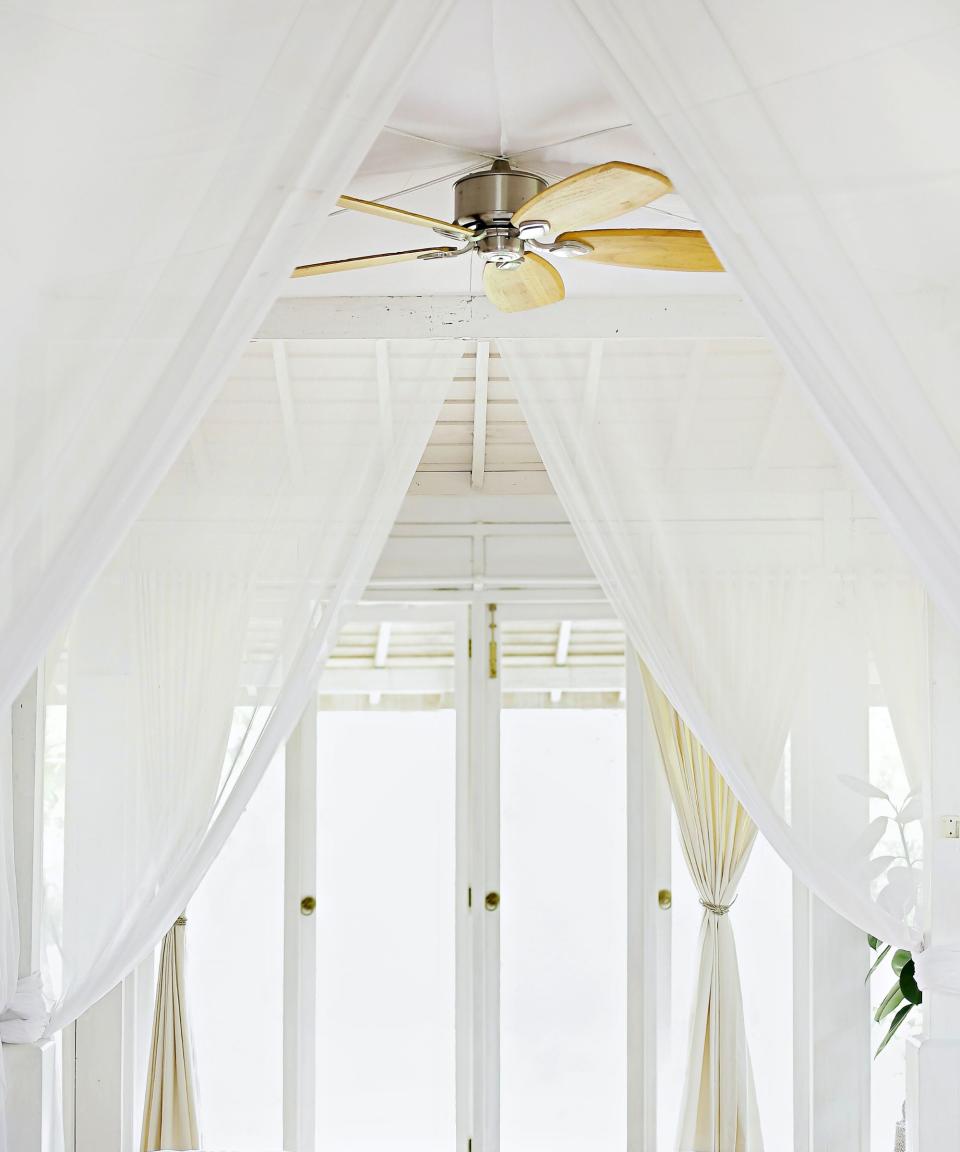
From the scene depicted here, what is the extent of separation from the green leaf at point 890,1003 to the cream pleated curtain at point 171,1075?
7.26ft

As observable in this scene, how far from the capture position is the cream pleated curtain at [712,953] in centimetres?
387

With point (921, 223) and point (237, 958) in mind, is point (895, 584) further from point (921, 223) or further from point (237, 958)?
point (237, 958)

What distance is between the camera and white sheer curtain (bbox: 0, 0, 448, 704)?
1.25 meters

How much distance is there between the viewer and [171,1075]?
3922 mm

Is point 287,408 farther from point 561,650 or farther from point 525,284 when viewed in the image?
point 561,650

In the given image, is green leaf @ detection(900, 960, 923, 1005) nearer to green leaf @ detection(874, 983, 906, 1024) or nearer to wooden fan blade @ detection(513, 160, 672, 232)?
green leaf @ detection(874, 983, 906, 1024)

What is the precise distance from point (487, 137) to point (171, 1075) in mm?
3197

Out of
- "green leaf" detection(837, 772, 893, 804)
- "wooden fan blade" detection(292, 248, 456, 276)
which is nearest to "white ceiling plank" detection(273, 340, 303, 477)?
"wooden fan blade" detection(292, 248, 456, 276)

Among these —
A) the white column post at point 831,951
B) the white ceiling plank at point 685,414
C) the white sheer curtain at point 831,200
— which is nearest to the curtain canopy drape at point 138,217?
the white sheer curtain at point 831,200

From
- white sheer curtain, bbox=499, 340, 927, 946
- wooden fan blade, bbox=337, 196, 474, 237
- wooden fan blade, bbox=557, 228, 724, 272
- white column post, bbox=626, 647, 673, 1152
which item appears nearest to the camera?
wooden fan blade, bbox=337, 196, 474, 237

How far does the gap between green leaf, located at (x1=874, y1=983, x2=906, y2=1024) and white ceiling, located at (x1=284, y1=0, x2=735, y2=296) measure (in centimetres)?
230

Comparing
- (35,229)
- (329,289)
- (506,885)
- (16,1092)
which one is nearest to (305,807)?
(506,885)

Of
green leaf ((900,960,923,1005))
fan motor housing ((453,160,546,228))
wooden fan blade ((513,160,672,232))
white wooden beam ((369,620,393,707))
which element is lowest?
green leaf ((900,960,923,1005))

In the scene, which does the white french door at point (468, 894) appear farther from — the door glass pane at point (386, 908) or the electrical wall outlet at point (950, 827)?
the electrical wall outlet at point (950, 827)
